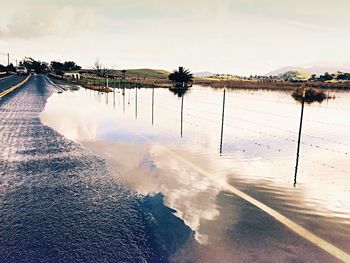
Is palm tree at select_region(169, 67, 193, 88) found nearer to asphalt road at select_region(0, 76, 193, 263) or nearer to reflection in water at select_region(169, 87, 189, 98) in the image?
reflection in water at select_region(169, 87, 189, 98)

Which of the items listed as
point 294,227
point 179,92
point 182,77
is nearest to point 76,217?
point 294,227

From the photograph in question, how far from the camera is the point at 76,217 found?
548 centimetres

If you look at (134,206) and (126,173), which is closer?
(134,206)

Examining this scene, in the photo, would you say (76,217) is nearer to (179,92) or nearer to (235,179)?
(235,179)

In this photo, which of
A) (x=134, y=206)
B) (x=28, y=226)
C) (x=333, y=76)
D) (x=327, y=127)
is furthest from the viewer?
(x=333, y=76)

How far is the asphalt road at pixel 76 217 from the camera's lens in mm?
4398

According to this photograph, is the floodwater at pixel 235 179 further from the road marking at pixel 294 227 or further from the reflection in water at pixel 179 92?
the reflection in water at pixel 179 92

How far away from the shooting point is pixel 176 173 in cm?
837

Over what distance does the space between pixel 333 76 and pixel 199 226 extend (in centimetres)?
16376

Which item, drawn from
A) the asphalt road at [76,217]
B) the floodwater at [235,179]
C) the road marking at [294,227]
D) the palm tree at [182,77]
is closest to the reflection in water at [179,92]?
the palm tree at [182,77]

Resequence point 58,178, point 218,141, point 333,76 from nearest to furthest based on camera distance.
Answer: point 58,178 < point 218,141 < point 333,76

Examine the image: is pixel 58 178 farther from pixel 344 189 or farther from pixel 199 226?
pixel 344 189

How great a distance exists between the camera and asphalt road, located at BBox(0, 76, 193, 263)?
4398 mm

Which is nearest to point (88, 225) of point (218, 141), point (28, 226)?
point (28, 226)
